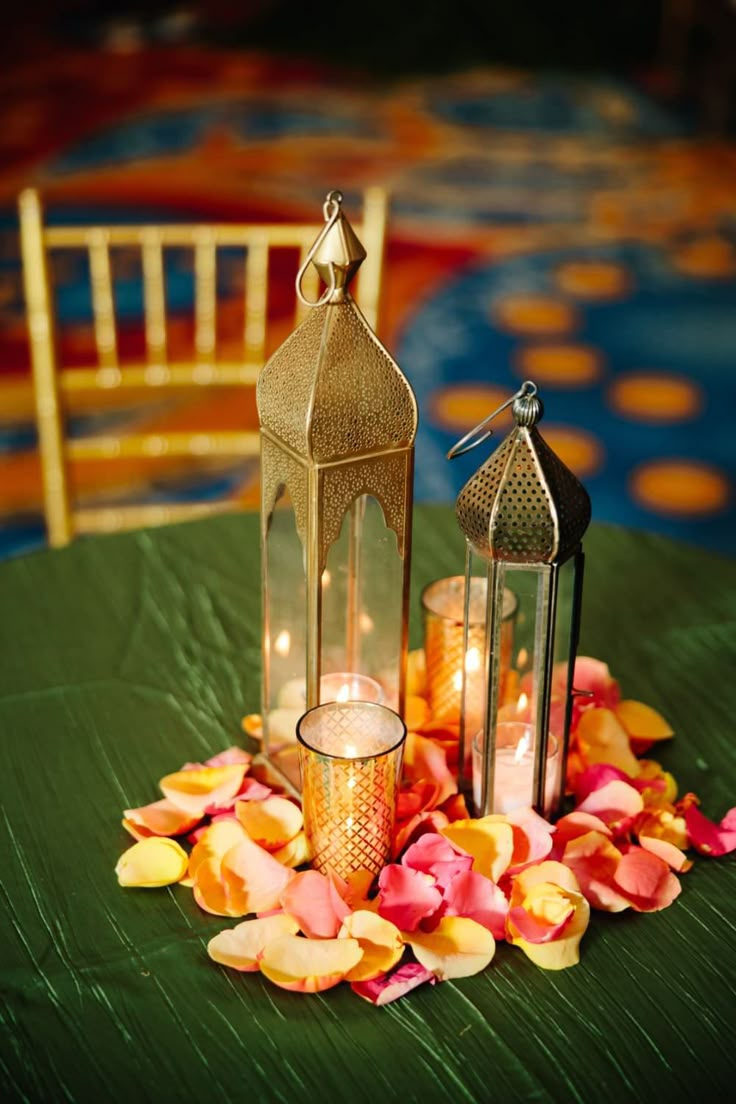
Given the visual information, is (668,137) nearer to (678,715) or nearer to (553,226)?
(553,226)

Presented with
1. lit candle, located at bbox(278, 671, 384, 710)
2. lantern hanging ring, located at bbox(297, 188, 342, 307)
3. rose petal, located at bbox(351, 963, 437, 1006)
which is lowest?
rose petal, located at bbox(351, 963, 437, 1006)

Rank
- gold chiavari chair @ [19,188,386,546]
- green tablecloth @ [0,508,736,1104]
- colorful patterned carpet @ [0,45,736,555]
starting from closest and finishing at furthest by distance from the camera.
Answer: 1. green tablecloth @ [0,508,736,1104]
2. gold chiavari chair @ [19,188,386,546]
3. colorful patterned carpet @ [0,45,736,555]

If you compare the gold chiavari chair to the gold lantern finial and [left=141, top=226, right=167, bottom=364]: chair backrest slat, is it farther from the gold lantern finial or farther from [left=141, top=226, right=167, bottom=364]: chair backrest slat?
the gold lantern finial

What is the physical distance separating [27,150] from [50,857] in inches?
255

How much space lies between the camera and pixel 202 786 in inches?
33.0

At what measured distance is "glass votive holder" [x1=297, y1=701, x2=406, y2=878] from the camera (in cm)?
73

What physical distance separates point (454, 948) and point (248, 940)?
12cm

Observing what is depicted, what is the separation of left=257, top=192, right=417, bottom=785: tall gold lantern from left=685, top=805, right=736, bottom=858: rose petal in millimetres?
216

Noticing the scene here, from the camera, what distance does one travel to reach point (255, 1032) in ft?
2.17

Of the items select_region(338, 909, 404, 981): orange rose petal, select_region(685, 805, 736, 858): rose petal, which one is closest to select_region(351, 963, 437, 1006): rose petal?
select_region(338, 909, 404, 981): orange rose petal

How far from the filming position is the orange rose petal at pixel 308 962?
68cm

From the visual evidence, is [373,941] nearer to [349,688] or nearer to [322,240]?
[349,688]

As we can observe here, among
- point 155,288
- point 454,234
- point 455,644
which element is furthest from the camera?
point 454,234

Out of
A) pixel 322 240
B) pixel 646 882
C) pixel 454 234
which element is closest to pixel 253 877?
pixel 646 882
